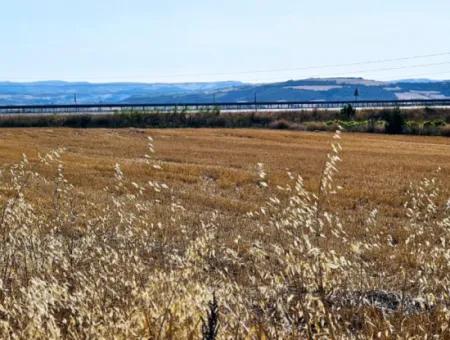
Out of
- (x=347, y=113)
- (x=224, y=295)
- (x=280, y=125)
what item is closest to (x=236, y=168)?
(x=224, y=295)

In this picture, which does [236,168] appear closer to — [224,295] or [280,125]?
[224,295]

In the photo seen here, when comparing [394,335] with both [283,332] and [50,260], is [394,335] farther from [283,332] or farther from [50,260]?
[50,260]

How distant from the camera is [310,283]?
3.97 meters

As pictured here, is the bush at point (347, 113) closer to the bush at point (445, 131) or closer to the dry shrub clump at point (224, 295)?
the bush at point (445, 131)

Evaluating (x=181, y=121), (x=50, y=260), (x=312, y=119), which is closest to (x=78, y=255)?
(x=50, y=260)

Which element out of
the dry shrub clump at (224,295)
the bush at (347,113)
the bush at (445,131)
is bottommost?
the bush at (445,131)

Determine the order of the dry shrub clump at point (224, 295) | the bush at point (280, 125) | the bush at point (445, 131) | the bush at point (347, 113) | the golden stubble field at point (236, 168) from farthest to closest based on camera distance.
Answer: the bush at point (347, 113), the bush at point (280, 125), the bush at point (445, 131), the golden stubble field at point (236, 168), the dry shrub clump at point (224, 295)

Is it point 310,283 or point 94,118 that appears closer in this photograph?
point 310,283

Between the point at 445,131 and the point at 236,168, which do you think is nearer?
the point at 236,168

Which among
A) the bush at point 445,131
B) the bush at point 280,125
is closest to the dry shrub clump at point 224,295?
the bush at point 445,131

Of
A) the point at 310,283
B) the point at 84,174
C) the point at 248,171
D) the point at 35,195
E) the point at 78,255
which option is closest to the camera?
the point at 310,283

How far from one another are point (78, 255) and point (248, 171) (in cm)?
2302

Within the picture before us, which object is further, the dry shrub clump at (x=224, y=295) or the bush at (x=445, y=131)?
the bush at (x=445, y=131)

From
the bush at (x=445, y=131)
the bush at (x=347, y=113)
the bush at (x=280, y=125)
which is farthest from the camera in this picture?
the bush at (x=347, y=113)
